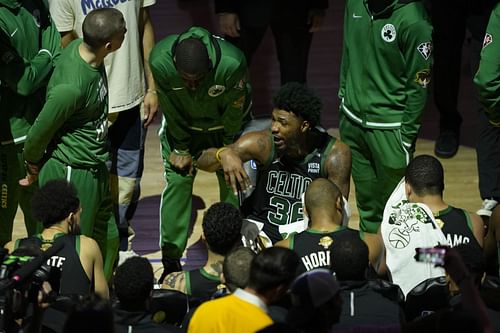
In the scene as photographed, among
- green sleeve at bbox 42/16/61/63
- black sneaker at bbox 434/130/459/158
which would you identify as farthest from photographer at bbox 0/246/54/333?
black sneaker at bbox 434/130/459/158

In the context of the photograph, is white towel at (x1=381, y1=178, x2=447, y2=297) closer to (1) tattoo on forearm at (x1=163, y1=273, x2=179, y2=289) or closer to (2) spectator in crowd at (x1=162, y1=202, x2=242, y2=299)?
(2) spectator in crowd at (x1=162, y1=202, x2=242, y2=299)

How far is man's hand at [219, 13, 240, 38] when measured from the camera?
7867 millimetres

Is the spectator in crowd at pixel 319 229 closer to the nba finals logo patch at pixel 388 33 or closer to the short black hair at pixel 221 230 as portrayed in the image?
the short black hair at pixel 221 230

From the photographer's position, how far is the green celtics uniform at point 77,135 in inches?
Answer: 219

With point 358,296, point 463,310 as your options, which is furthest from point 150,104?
point 463,310

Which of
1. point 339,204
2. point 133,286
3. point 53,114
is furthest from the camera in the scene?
point 53,114

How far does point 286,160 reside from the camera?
6031 mm

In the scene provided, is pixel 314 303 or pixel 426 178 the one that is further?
pixel 426 178

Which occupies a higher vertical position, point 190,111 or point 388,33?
point 388,33

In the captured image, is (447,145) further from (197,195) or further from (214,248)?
(214,248)

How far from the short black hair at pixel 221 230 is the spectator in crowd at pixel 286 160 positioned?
945 millimetres

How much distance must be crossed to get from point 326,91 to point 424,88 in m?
3.56

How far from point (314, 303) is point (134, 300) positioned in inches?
36.3

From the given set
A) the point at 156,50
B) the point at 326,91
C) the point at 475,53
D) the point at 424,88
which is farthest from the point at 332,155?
the point at 326,91
